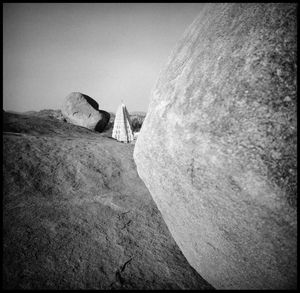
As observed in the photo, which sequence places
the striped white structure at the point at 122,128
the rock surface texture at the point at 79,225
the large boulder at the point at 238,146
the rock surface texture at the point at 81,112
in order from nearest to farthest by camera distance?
the large boulder at the point at 238,146 → the rock surface texture at the point at 79,225 → the rock surface texture at the point at 81,112 → the striped white structure at the point at 122,128

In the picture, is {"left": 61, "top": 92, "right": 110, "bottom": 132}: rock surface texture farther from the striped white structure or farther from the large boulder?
the large boulder

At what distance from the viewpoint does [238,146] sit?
1025 mm

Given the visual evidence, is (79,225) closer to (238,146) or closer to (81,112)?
(238,146)

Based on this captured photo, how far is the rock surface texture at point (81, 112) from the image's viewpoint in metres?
8.50

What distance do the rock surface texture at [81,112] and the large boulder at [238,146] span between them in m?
7.68

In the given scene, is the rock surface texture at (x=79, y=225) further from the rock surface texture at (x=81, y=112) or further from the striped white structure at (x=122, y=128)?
the striped white structure at (x=122, y=128)

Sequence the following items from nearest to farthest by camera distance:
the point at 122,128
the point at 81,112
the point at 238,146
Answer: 1. the point at 238,146
2. the point at 81,112
3. the point at 122,128

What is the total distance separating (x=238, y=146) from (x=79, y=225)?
5.26 ft

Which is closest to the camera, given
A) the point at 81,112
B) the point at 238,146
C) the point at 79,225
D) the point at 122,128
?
the point at 238,146

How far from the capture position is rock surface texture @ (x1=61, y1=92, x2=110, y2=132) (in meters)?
8.50

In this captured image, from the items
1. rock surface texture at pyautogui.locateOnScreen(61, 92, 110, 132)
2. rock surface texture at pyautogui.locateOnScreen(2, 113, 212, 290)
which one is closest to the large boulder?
rock surface texture at pyautogui.locateOnScreen(2, 113, 212, 290)

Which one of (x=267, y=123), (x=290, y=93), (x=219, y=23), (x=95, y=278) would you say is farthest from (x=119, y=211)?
(x=219, y=23)

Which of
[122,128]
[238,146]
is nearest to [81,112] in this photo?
[122,128]

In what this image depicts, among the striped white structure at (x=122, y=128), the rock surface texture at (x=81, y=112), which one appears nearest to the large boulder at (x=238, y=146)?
the rock surface texture at (x=81, y=112)
